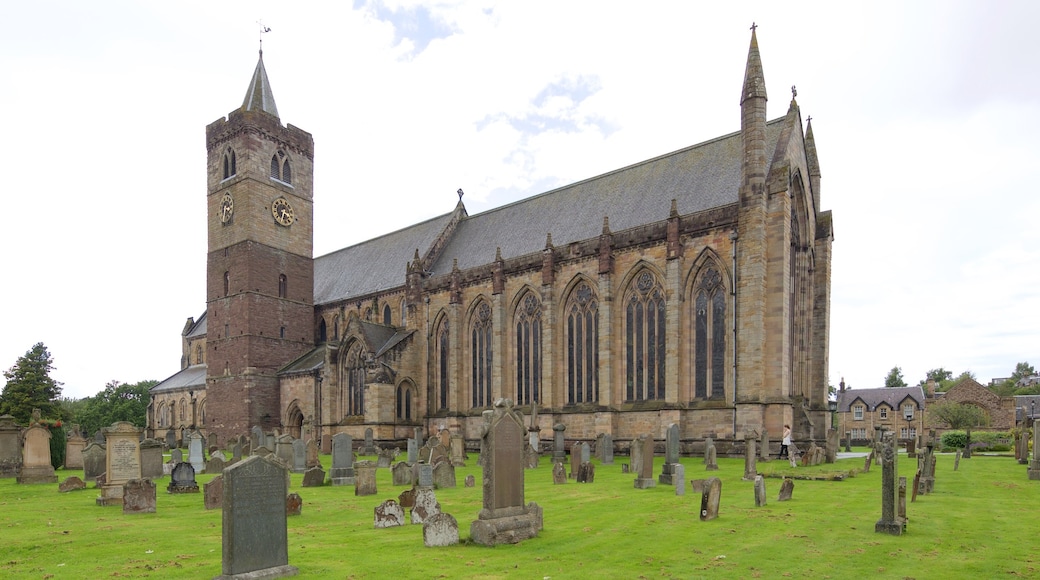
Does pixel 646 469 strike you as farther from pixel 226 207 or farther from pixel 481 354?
pixel 226 207

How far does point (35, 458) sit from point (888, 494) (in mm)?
24161

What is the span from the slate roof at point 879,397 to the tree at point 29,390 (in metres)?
67.1

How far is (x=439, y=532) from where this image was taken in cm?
1029

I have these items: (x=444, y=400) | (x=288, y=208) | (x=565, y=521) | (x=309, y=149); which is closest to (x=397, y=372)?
(x=444, y=400)

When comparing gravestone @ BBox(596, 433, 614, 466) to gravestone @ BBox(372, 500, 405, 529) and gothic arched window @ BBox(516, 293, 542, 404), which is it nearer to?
gothic arched window @ BBox(516, 293, 542, 404)

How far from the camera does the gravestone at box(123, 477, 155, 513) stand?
14.5m

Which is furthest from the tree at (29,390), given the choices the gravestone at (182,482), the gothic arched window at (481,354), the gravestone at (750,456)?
the gravestone at (750,456)

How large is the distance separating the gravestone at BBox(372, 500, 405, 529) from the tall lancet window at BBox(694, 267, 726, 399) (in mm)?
19270

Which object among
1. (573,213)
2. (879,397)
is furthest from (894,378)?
(573,213)

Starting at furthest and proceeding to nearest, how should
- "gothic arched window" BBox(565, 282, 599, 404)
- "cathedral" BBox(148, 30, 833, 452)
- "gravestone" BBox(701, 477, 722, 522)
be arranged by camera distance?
"gothic arched window" BBox(565, 282, 599, 404), "cathedral" BBox(148, 30, 833, 452), "gravestone" BBox(701, 477, 722, 522)

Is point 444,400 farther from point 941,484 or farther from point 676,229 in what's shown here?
point 941,484

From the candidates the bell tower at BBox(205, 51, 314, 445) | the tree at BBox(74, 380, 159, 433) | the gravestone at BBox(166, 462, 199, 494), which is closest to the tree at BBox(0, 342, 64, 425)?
the bell tower at BBox(205, 51, 314, 445)

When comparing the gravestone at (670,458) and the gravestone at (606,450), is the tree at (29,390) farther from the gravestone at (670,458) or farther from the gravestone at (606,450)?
the gravestone at (670,458)

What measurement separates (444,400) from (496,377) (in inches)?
202
